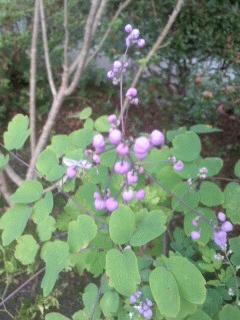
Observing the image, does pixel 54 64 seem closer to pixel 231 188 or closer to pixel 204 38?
pixel 204 38

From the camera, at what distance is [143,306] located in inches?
53.2

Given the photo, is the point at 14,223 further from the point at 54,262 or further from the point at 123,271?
the point at 123,271

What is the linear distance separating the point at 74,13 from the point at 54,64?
43 cm

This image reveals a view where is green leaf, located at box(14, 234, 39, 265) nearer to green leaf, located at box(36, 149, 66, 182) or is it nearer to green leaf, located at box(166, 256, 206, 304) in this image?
green leaf, located at box(36, 149, 66, 182)

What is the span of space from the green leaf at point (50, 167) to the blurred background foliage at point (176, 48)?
6.82 ft

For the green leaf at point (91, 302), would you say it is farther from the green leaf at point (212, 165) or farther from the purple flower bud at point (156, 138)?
the purple flower bud at point (156, 138)

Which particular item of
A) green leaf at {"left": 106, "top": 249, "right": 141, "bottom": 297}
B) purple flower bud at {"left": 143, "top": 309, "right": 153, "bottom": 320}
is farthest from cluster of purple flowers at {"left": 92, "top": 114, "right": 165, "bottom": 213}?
purple flower bud at {"left": 143, "top": 309, "right": 153, "bottom": 320}

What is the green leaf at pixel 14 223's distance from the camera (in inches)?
53.6

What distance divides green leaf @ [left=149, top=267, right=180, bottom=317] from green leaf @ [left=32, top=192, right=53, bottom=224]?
37 cm

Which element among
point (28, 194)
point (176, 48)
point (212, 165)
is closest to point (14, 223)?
point (28, 194)

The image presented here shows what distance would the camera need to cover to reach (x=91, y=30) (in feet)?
6.15

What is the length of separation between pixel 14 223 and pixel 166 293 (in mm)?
493

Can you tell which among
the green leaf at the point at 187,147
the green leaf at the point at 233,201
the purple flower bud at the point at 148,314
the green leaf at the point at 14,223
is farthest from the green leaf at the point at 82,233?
the green leaf at the point at 233,201

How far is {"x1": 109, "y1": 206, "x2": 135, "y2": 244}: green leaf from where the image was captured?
1173mm
